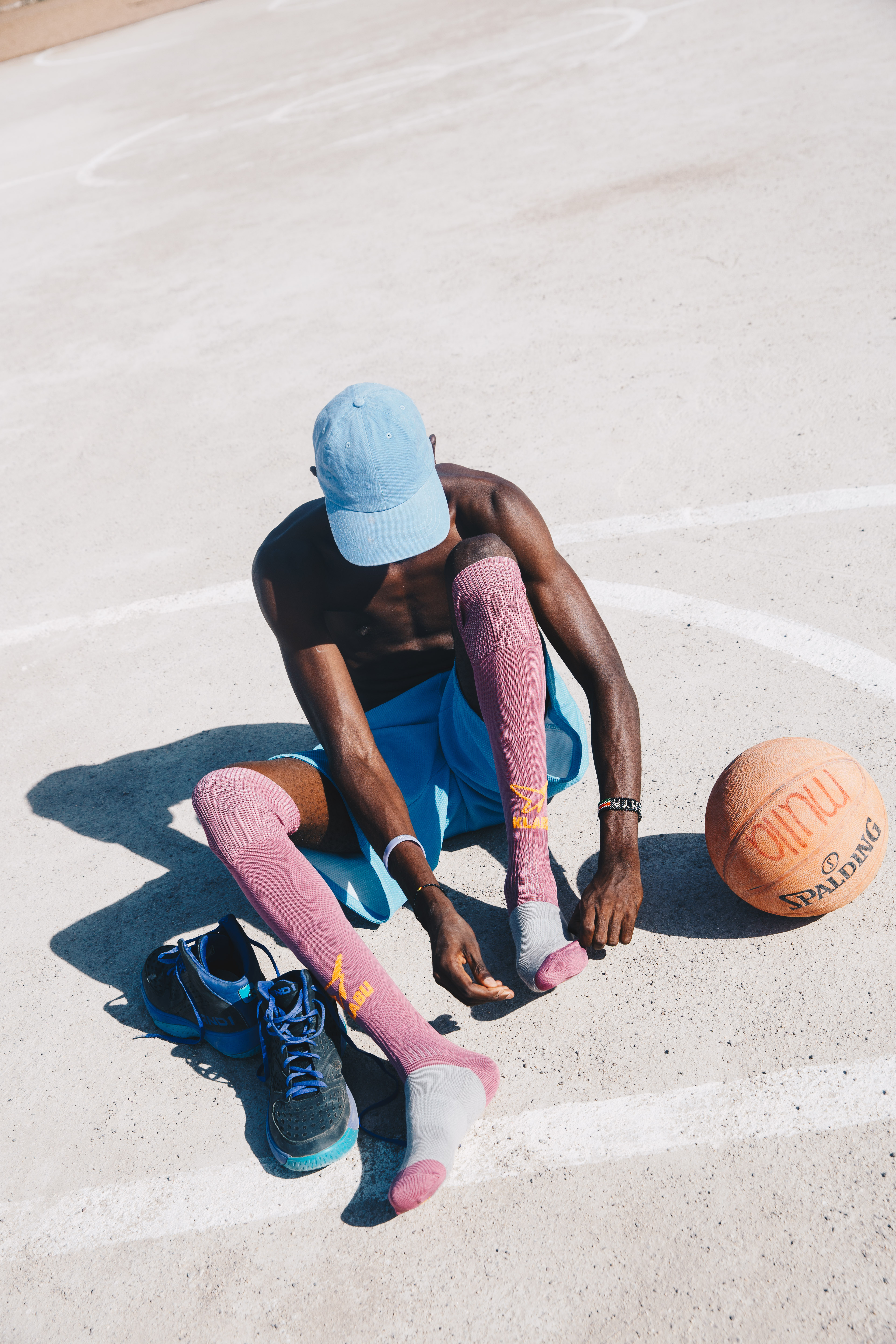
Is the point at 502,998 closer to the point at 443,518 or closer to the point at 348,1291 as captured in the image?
the point at 348,1291

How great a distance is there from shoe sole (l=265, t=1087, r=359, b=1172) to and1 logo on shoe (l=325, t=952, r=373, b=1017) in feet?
0.78

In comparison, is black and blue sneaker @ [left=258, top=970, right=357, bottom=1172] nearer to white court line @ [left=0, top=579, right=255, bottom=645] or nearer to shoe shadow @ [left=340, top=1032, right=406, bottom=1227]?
shoe shadow @ [left=340, top=1032, right=406, bottom=1227]

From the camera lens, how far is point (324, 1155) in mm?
2705

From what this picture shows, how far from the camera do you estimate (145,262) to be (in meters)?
9.52

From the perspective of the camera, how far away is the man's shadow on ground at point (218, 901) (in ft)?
9.68

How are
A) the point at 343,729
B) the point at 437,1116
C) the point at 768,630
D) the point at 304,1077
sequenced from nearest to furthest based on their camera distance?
Answer: the point at 437,1116 → the point at 304,1077 → the point at 343,729 → the point at 768,630

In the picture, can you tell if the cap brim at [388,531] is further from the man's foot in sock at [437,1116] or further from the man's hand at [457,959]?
the man's foot in sock at [437,1116]

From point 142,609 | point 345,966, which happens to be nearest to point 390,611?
point 345,966

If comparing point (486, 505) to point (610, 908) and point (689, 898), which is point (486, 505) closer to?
point (610, 908)

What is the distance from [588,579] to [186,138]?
36.1 ft

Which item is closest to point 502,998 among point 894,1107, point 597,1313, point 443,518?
point 597,1313

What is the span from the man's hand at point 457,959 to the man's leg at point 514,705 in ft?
0.52

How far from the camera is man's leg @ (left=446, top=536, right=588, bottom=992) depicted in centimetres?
298

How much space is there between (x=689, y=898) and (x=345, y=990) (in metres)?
1.15
